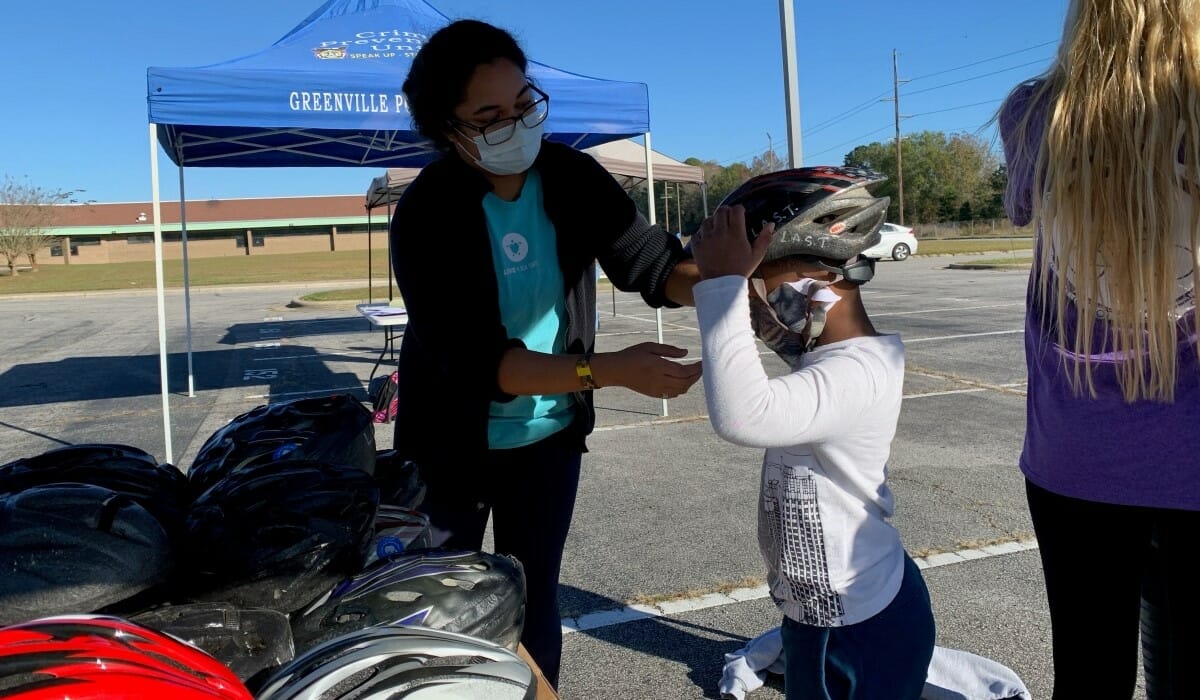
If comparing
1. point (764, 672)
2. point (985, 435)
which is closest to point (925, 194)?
point (985, 435)

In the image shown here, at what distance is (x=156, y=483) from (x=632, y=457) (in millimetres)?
4625

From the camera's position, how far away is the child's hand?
1.54 m

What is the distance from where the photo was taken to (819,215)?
5.33 feet

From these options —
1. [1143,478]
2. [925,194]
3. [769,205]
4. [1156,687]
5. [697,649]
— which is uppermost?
[925,194]

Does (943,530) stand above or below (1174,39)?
below

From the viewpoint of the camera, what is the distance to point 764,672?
3.04 metres

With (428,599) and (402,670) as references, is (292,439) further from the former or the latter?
(402,670)

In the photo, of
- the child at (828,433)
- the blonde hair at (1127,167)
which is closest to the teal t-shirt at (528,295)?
the child at (828,433)

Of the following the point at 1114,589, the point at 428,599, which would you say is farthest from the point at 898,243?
the point at 428,599

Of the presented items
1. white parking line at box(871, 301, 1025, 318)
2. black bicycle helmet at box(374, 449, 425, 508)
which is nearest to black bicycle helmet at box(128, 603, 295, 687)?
black bicycle helmet at box(374, 449, 425, 508)

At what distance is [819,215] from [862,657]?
2.80 ft

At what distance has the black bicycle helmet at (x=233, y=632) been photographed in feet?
4.63

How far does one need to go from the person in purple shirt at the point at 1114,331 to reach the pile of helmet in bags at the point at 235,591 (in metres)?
1.14

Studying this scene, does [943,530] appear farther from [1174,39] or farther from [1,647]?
[1,647]
